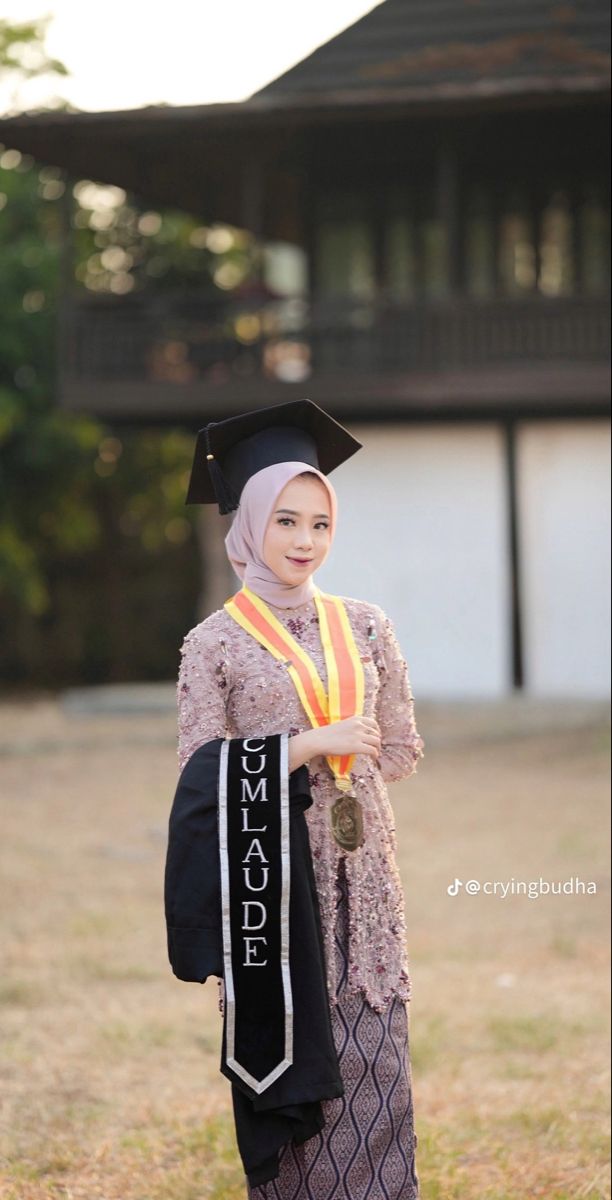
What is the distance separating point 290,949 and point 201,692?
537mm

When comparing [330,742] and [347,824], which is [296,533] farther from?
[347,824]

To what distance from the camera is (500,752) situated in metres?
14.6

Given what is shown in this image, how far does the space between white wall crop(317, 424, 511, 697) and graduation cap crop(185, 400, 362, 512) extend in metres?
13.7

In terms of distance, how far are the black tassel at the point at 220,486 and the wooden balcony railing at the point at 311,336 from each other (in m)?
12.6

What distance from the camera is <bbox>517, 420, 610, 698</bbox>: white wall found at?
16.4 meters

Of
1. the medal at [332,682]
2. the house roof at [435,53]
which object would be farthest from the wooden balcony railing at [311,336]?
the medal at [332,682]

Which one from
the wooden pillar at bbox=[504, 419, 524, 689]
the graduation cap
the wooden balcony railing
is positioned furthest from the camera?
the wooden pillar at bbox=[504, 419, 524, 689]

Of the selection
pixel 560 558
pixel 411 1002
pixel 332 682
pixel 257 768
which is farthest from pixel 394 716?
pixel 560 558

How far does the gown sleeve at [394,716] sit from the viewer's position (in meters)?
3.59

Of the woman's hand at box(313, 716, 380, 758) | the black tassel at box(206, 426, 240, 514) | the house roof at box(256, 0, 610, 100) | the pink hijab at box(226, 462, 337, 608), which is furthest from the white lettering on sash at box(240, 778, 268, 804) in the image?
the house roof at box(256, 0, 610, 100)

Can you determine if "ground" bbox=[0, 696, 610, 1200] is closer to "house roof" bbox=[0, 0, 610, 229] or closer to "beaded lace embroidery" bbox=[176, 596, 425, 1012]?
"beaded lace embroidery" bbox=[176, 596, 425, 1012]

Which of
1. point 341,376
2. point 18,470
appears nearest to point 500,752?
point 341,376

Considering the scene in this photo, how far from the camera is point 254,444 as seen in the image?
137 inches

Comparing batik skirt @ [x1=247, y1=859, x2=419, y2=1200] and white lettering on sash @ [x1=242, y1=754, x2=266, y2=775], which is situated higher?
white lettering on sash @ [x1=242, y1=754, x2=266, y2=775]
